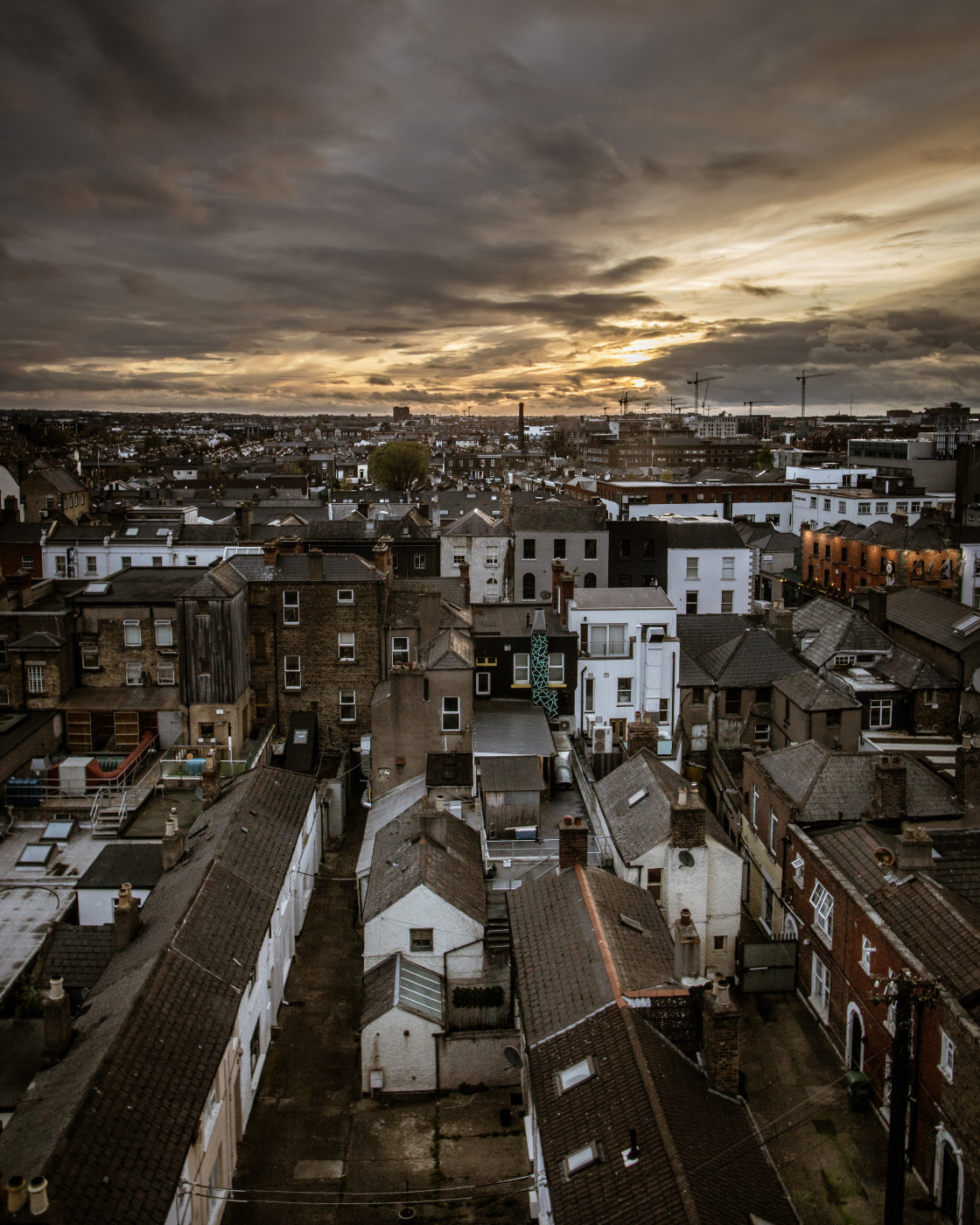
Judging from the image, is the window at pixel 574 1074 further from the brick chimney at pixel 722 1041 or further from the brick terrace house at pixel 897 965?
the brick terrace house at pixel 897 965

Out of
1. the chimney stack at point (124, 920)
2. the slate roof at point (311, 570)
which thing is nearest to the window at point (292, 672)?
the slate roof at point (311, 570)

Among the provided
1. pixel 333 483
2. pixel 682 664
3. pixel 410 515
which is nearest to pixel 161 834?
pixel 682 664

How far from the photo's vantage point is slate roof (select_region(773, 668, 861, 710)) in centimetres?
4671

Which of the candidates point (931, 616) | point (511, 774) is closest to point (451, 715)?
point (511, 774)

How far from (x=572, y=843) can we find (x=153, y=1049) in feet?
41.6

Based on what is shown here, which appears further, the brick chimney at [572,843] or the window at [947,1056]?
the brick chimney at [572,843]

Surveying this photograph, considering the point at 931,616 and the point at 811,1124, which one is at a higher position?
the point at 931,616

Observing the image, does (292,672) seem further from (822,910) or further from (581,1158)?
(581,1158)

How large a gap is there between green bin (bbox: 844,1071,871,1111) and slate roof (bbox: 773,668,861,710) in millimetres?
22840

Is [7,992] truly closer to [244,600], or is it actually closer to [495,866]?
[495,866]

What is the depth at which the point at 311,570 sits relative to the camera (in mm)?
49031

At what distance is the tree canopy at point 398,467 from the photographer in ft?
468

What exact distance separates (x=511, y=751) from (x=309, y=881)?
390 inches

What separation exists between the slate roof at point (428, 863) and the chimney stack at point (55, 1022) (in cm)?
928
